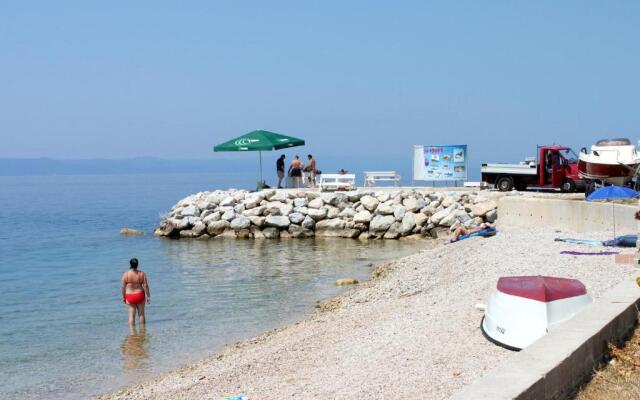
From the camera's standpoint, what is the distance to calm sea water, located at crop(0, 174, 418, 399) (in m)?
13.3

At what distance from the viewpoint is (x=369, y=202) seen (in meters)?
32.2

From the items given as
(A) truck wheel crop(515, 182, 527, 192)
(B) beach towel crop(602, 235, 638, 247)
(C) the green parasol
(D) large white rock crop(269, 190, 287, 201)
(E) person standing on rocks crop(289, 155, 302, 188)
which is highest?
(C) the green parasol

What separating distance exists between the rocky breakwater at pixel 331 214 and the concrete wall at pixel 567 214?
2.80m

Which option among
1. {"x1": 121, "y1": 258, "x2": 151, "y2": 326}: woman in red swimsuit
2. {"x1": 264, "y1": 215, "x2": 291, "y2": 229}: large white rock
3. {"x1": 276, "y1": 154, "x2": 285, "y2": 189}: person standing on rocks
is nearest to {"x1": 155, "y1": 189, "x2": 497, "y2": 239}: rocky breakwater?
{"x1": 264, "y1": 215, "x2": 291, "y2": 229}: large white rock

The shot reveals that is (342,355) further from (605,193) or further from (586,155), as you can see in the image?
(586,155)

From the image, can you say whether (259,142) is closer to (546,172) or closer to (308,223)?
(308,223)

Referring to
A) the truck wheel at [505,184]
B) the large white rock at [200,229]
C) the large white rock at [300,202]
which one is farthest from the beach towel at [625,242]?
the large white rock at [200,229]

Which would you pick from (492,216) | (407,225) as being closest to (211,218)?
(407,225)

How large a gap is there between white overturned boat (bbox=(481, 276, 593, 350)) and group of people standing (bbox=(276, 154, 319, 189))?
1083 inches

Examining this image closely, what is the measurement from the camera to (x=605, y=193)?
20375mm

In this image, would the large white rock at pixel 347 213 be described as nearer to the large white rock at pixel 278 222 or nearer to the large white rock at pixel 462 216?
the large white rock at pixel 278 222

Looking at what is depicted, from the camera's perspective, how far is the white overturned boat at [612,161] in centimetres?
2689

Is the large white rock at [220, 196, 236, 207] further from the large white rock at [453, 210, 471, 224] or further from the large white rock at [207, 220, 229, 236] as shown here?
the large white rock at [453, 210, 471, 224]

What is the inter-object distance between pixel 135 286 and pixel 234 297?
3684 millimetres
